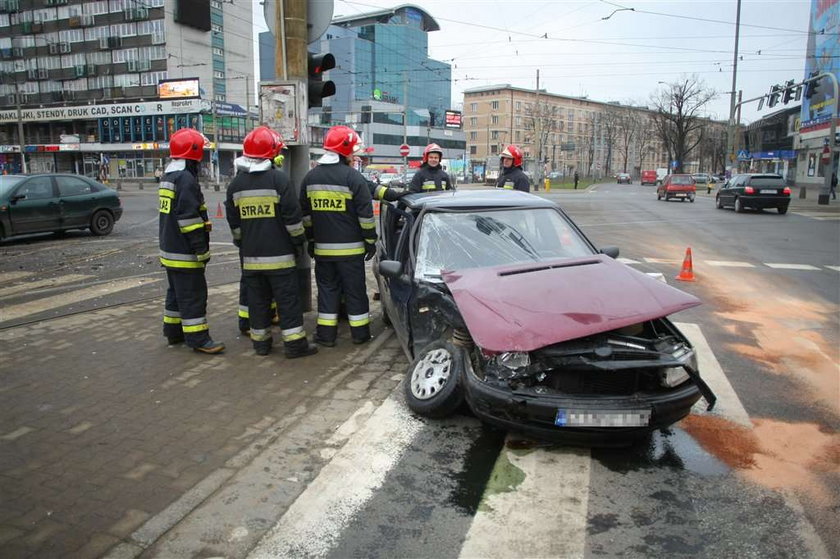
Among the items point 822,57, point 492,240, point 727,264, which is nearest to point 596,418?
point 492,240

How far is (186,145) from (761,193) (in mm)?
24772

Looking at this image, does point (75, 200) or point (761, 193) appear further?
point (761, 193)

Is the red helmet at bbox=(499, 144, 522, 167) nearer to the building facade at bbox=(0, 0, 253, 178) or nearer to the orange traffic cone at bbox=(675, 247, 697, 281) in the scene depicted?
the orange traffic cone at bbox=(675, 247, 697, 281)

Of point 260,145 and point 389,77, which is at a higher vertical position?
point 389,77

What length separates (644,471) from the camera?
3684 mm

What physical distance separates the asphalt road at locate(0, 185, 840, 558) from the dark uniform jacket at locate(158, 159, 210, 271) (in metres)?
0.97

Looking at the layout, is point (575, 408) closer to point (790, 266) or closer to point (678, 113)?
point (790, 266)

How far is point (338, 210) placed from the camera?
19.2 feet

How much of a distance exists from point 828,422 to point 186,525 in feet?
14.6

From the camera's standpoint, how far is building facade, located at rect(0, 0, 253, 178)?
67500mm

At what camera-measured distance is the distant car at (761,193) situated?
23.9m

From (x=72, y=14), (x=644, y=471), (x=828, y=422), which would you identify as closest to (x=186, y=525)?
(x=644, y=471)

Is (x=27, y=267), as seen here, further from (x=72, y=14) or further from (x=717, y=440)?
(x=72, y=14)

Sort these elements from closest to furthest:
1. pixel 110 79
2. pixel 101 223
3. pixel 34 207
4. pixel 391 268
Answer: pixel 391 268
pixel 34 207
pixel 101 223
pixel 110 79
